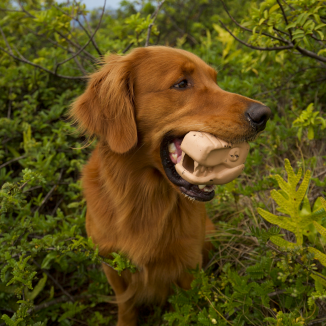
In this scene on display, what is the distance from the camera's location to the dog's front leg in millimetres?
2398

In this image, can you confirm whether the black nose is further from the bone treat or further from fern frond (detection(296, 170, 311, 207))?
fern frond (detection(296, 170, 311, 207))

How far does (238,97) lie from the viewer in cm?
185

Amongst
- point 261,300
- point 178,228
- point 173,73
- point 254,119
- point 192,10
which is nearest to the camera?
point 254,119

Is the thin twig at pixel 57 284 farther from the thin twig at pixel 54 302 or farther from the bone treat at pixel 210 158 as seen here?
the bone treat at pixel 210 158

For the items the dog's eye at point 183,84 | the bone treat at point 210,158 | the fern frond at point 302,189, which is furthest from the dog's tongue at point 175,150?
the fern frond at point 302,189

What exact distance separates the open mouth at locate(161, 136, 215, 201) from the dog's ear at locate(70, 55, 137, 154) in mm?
217

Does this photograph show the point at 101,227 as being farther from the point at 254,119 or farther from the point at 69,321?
the point at 254,119

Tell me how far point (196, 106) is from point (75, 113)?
2.82ft

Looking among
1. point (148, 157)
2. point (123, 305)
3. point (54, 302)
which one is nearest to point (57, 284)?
point (54, 302)

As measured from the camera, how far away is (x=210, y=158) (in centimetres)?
168

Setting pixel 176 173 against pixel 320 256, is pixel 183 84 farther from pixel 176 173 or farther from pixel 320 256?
pixel 320 256

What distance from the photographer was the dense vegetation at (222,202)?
6.09 ft

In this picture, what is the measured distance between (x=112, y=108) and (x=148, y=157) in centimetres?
41

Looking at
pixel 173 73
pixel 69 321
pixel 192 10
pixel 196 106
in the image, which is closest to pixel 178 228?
pixel 196 106
